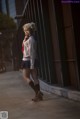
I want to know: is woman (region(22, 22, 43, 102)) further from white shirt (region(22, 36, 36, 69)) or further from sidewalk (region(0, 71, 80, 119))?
sidewalk (region(0, 71, 80, 119))

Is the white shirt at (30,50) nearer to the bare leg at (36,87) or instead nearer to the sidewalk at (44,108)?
the bare leg at (36,87)

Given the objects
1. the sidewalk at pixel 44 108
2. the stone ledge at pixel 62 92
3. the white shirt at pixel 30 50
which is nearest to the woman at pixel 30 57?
the white shirt at pixel 30 50

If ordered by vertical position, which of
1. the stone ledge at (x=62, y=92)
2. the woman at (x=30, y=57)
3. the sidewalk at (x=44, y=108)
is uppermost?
the woman at (x=30, y=57)

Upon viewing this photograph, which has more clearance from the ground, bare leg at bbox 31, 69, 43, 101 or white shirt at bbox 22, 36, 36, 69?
white shirt at bbox 22, 36, 36, 69

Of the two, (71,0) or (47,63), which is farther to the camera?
(47,63)

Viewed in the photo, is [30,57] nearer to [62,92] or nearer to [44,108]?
[62,92]

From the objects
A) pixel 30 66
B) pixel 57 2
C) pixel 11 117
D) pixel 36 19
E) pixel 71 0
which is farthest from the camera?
pixel 36 19

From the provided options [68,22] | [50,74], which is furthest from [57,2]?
[50,74]

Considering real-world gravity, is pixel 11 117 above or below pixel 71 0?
below

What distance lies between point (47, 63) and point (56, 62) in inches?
30.0

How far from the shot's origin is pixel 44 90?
1100cm

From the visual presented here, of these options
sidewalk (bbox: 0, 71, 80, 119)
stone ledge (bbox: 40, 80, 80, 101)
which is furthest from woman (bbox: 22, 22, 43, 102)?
stone ledge (bbox: 40, 80, 80, 101)

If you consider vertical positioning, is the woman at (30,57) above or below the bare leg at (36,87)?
above

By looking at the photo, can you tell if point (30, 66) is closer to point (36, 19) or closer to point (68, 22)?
point (68, 22)
